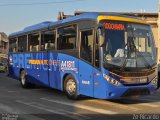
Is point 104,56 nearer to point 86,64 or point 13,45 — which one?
point 86,64

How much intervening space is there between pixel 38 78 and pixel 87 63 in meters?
5.24

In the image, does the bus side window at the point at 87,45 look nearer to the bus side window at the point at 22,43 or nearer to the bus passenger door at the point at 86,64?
A: the bus passenger door at the point at 86,64

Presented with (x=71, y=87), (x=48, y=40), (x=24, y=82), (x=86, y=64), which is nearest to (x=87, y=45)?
(x=86, y=64)

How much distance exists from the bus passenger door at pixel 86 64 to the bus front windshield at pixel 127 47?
2.40ft

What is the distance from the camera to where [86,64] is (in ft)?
43.5

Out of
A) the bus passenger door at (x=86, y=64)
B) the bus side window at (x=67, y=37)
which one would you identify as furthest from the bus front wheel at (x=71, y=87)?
the bus side window at (x=67, y=37)

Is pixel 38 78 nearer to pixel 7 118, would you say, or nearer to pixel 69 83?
pixel 69 83

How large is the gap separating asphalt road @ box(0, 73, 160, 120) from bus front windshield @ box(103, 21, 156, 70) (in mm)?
1424

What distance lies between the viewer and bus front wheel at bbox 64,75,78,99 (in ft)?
47.0

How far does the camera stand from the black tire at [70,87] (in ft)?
47.0

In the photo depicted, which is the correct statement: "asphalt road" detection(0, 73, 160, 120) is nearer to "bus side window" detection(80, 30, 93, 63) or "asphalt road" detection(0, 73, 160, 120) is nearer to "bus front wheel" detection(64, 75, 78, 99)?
"bus front wheel" detection(64, 75, 78, 99)

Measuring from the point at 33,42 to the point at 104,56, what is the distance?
684cm

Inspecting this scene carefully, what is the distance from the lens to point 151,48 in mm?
13414

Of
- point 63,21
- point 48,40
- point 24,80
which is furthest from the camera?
point 24,80
